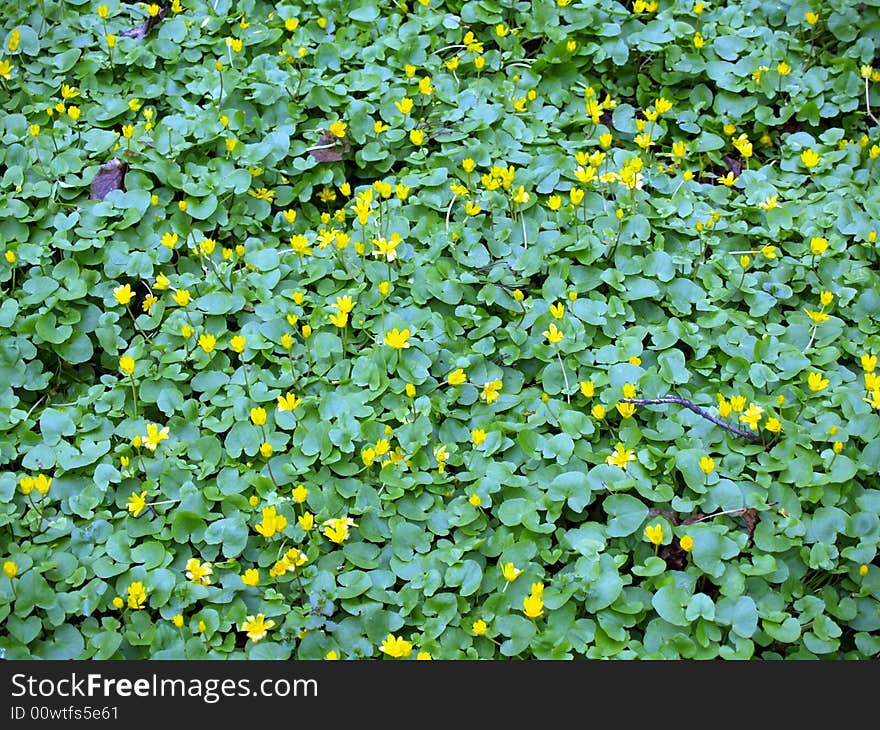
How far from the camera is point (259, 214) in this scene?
3291 millimetres

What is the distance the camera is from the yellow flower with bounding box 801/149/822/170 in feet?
11.3

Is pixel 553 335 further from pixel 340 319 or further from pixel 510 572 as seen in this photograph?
pixel 510 572

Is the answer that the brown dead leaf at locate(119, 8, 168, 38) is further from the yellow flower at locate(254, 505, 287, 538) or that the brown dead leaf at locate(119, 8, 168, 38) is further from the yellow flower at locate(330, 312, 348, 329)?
the yellow flower at locate(254, 505, 287, 538)

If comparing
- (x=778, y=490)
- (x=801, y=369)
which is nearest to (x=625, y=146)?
(x=801, y=369)

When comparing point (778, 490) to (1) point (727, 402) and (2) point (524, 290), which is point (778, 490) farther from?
(2) point (524, 290)

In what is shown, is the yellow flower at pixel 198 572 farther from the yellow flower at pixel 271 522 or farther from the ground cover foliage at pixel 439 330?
the yellow flower at pixel 271 522

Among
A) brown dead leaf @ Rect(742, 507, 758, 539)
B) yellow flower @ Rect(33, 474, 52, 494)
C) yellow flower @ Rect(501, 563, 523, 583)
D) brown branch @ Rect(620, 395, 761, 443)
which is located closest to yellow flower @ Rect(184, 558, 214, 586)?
yellow flower @ Rect(33, 474, 52, 494)

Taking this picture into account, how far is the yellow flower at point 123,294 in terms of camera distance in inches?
112

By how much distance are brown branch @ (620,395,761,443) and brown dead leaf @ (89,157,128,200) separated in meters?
1.83

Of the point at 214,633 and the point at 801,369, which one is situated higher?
the point at 801,369

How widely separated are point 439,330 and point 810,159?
59.3 inches

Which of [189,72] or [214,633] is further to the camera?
[189,72]

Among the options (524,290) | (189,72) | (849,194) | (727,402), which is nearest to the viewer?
(727,402)

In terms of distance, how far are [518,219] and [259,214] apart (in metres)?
0.86
